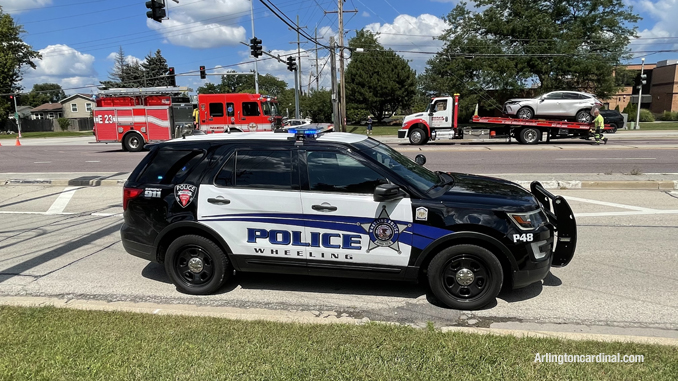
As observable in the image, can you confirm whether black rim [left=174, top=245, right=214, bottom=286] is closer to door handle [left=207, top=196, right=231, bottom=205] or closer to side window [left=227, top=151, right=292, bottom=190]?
door handle [left=207, top=196, right=231, bottom=205]

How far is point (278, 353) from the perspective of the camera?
3.25 m

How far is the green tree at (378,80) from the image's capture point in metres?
49.3

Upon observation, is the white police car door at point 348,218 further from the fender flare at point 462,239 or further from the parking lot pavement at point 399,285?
the parking lot pavement at point 399,285

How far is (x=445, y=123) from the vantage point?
23281mm

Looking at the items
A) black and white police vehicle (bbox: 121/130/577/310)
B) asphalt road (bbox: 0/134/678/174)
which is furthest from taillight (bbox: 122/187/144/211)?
asphalt road (bbox: 0/134/678/174)

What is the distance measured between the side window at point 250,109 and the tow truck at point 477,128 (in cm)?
754

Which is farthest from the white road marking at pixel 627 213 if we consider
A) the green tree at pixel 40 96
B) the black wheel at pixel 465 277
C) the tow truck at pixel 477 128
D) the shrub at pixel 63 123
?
the green tree at pixel 40 96

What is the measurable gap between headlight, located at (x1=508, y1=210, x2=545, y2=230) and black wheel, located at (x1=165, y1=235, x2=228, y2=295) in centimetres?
283

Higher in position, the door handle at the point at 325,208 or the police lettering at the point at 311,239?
the door handle at the point at 325,208

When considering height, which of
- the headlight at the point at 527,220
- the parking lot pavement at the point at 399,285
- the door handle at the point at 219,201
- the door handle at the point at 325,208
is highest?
the door handle at the point at 219,201

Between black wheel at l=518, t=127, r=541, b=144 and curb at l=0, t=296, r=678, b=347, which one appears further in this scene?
black wheel at l=518, t=127, r=541, b=144

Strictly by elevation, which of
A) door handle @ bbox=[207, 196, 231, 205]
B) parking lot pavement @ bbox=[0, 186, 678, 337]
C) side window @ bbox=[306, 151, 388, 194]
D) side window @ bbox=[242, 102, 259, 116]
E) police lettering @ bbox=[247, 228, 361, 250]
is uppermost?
side window @ bbox=[242, 102, 259, 116]

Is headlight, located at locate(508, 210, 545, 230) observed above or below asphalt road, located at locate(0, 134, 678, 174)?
above

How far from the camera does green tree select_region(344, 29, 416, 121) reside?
162 feet
